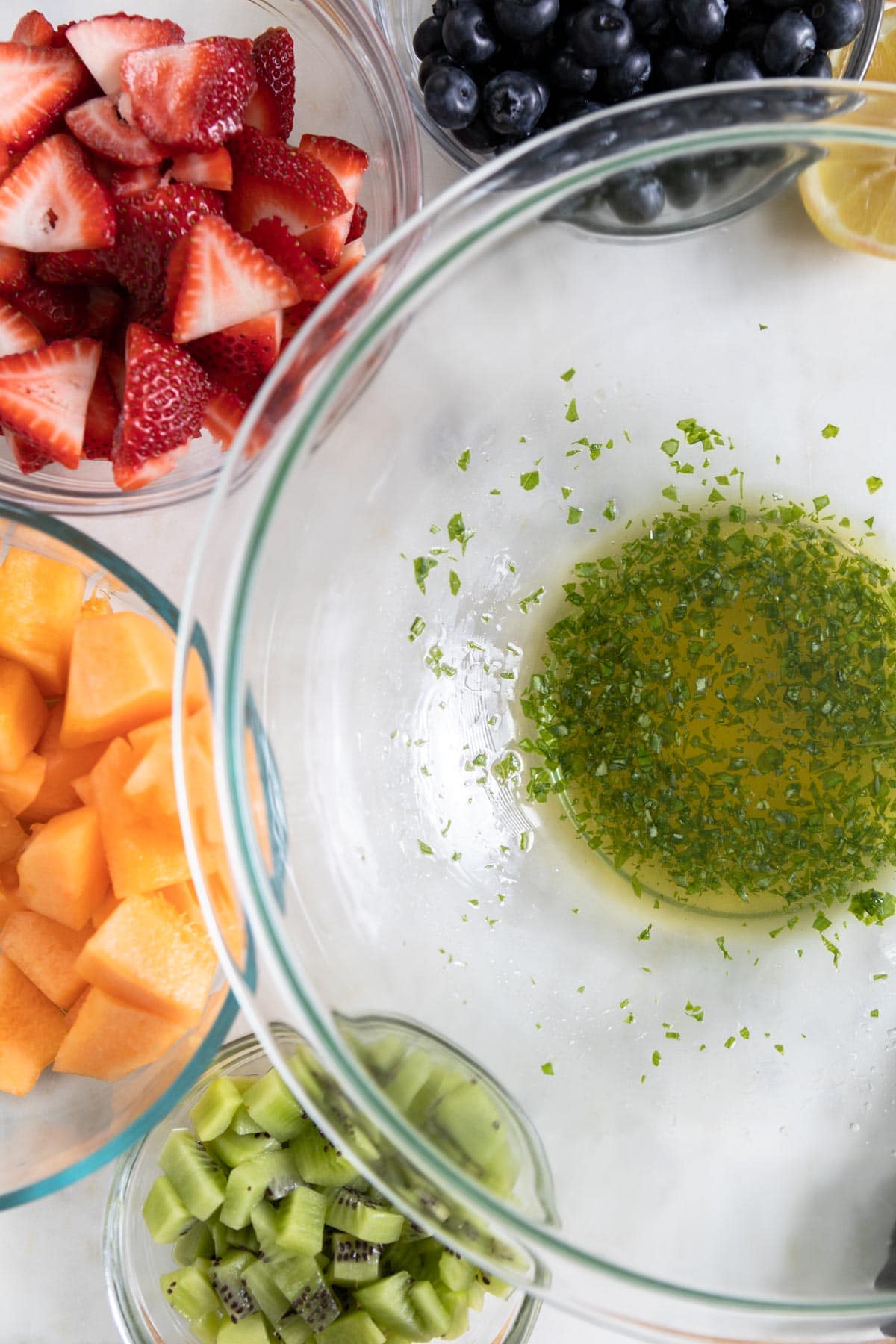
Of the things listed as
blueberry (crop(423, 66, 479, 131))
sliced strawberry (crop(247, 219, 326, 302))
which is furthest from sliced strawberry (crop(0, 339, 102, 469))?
blueberry (crop(423, 66, 479, 131))

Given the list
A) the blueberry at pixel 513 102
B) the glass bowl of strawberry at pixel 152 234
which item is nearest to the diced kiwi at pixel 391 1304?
the glass bowl of strawberry at pixel 152 234

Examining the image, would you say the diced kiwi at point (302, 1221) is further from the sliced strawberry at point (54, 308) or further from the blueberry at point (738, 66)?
the blueberry at point (738, 66)

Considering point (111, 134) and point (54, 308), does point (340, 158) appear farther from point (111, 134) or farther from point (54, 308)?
point (54, 308)

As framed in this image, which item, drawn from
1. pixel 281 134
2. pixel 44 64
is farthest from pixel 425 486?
pixel 44 64

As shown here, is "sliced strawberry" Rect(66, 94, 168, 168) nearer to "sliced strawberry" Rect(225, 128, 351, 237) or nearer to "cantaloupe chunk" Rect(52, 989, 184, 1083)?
"sliced strawberry" Rect(225, 128, 351, 237)

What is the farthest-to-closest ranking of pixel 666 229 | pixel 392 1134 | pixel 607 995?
1. pixel 607 995
2. pixel 666 229
3. pixel 392 1134

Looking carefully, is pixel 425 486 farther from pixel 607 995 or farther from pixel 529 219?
pixel 607 995

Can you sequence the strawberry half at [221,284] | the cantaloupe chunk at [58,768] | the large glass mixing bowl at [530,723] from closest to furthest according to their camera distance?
1. the large glass mixing bowl at [530,723]
2. the strawberry half at [221,284]
3. the cantaloupe chunk at [58,768]
